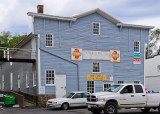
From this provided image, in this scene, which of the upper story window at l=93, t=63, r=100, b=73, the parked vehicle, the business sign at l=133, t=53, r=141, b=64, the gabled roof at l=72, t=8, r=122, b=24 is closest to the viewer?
the parked vehicle

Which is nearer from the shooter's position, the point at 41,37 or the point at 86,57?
the point at 41,37

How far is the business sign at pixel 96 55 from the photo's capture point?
28.3 m

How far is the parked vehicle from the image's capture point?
21.6m

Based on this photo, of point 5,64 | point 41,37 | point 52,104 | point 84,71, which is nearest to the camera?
point 52,104

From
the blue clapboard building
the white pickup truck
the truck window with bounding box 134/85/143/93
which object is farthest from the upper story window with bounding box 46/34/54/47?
the truck window with bounding box 134/85/143/93

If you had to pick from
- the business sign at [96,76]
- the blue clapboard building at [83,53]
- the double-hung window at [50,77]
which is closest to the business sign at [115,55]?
the blue clapboard building at [83,53]

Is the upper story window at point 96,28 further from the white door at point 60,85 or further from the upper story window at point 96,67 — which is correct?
the white door at point 60,85

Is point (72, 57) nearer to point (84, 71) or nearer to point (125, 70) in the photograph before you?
point (84, 71)

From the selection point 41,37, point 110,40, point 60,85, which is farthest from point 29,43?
point 110,40

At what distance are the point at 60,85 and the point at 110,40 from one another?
711 centimetres

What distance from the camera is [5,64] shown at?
4528 cm

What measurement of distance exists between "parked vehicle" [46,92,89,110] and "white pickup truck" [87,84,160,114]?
177 inches

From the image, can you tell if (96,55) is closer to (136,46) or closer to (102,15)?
(102,15)

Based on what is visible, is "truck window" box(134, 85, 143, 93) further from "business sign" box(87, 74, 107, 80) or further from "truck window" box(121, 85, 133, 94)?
"business sign" box(87, 74, 107, 80)
